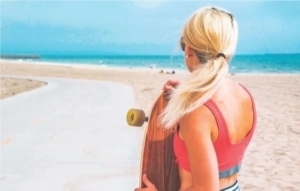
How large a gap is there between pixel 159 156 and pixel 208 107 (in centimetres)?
61

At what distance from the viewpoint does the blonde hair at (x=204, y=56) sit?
5.52ft

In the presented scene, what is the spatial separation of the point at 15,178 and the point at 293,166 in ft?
10.6

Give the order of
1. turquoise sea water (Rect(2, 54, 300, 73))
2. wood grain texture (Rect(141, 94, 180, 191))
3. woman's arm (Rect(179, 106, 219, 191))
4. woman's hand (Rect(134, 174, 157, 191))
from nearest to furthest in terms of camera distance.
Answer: woman's arm (Rect(179, 106, 219, 191)) → woman's hand (Rect(134, 174, 157, 191)) → wood grain texture (Rect(141, 94, 180, 191)) → turquoise sea water (Rect(2, 54, 300, 73))

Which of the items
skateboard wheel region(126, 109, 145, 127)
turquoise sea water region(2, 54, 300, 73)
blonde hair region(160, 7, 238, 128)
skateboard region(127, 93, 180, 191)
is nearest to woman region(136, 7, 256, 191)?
blonde hair region(160, 7, 238, 128)

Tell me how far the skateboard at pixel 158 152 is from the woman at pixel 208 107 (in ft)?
1.05

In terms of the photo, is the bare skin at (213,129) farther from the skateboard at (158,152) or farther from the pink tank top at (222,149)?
the skateboard at (158,152)

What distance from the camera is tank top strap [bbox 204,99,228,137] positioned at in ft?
5.52

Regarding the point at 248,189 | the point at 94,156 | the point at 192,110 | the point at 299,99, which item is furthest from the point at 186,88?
the point at 299,99

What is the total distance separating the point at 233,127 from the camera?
5.82 feet

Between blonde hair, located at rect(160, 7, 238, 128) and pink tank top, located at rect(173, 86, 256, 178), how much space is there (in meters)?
0.06

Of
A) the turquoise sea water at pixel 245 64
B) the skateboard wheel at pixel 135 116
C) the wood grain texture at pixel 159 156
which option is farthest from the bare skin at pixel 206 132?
the turquoise sea water at pixel 245 64

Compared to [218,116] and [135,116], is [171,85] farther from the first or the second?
[218,116]

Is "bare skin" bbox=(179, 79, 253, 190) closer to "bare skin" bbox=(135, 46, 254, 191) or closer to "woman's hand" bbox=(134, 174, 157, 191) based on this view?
"bare skin" bbox=(135, 46, 254, 191)

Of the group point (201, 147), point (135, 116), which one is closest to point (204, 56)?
point (201, 147)
